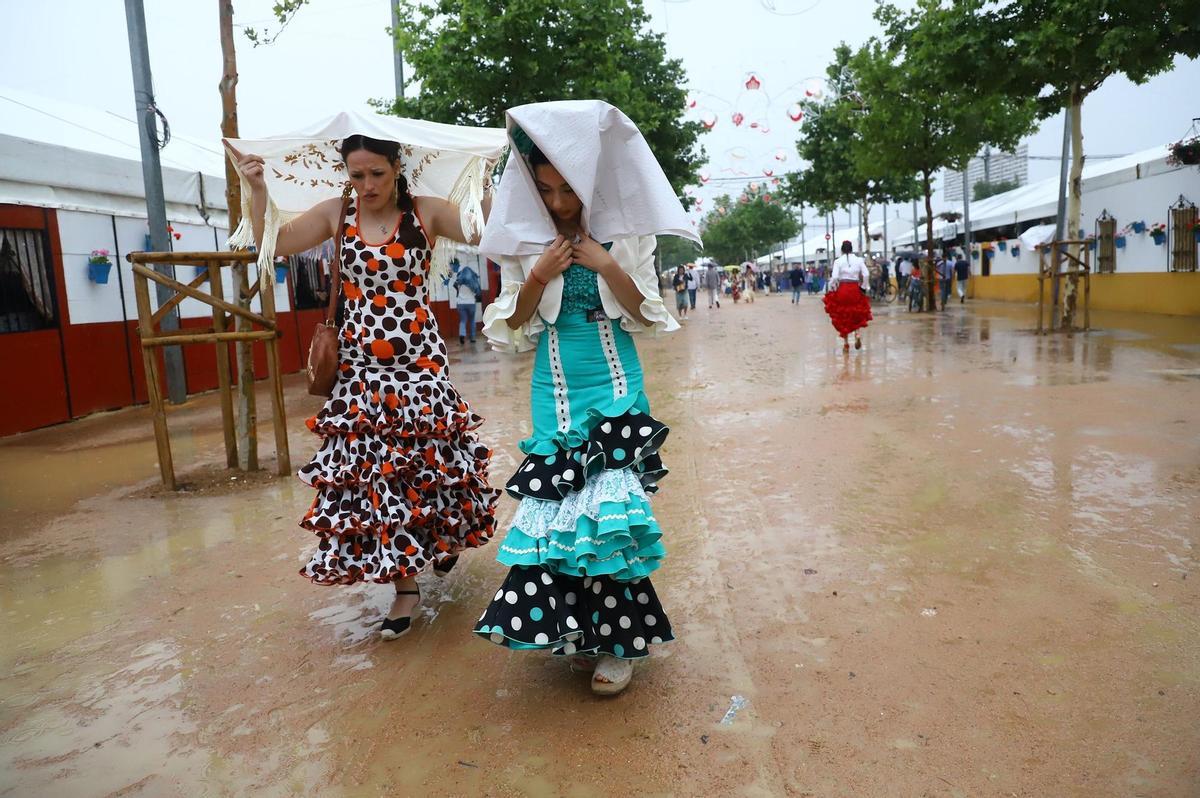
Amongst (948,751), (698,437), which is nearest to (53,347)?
(698,437)

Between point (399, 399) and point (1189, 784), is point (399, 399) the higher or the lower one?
the higher one

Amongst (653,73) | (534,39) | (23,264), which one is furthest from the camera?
(653,73)

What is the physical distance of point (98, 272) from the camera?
32.7ft

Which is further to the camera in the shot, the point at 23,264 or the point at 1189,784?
the point at 23,264

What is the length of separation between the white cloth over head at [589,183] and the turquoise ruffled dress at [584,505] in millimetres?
194

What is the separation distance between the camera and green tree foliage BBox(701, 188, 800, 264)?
70.4 metres

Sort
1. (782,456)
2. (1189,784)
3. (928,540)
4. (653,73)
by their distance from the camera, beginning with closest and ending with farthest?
(1189,784)
(928,540)
(782,456)
(653,73)

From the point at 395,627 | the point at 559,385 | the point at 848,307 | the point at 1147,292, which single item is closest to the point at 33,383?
the point at 395,627

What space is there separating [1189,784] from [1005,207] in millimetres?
28343

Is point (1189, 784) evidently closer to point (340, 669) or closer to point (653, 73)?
point (340, 669)

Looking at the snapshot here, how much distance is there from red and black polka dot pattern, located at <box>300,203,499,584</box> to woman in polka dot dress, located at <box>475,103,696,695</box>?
2.15ft

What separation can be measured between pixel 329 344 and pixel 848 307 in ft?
33.2

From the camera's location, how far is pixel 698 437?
7031 millimetres

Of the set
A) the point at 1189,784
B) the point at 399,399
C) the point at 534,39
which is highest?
the point at 534,39
